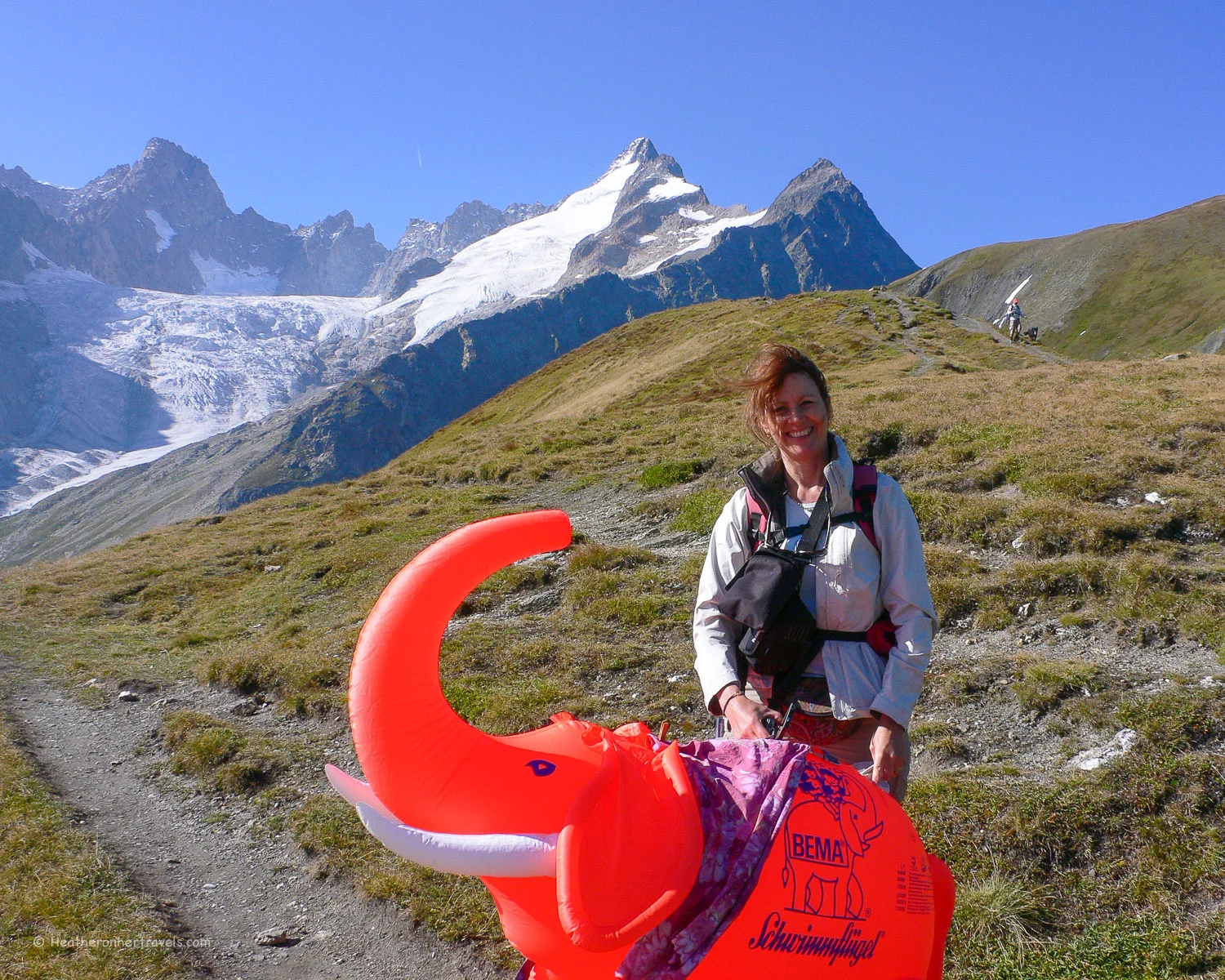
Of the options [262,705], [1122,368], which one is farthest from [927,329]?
[262,705]

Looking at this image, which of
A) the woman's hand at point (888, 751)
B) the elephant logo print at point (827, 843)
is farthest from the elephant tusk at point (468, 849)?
the woman's hand at point (888, 751)

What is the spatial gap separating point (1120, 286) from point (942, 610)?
167562 mm

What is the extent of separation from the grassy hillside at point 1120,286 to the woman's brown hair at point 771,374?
398 feet

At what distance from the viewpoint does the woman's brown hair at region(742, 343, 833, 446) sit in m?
3.46

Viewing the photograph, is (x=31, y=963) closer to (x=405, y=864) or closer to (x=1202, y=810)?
(x=405, y=864)

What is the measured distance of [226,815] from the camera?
7.26 m

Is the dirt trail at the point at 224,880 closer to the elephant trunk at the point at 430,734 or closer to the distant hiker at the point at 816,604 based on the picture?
the distant hiker at the point at 816,604

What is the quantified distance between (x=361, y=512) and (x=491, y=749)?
20443 millimetres

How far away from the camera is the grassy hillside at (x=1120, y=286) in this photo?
407 ft

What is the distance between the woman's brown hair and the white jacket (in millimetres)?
420

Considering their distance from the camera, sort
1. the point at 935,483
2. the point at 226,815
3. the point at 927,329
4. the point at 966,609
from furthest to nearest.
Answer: the point at 927,329
the point at 935,483
the point at 966,609
the point at 226,815

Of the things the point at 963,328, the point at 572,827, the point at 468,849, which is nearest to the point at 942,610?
the point at 572,827

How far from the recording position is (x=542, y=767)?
210 centimetres

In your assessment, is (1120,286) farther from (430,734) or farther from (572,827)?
(430,734)
